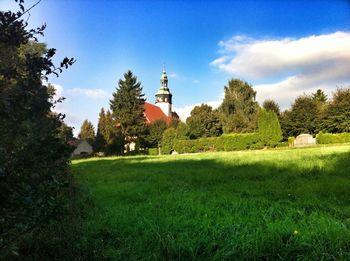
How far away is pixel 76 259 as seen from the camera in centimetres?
353

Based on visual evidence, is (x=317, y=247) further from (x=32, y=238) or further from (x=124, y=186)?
(x=124, y=186)

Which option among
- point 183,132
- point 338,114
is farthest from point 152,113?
point 338,114

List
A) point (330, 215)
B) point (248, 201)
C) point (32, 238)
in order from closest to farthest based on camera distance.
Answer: point (32, 238) < point (330, 215) < point (248, 201)

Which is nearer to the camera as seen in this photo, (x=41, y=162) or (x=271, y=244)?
(x=41, y=162)

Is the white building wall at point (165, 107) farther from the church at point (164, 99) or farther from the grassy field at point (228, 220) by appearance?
the grassy field at point (228, 220)

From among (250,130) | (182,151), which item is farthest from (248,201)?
(250,130)

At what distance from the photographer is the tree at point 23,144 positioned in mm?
2373

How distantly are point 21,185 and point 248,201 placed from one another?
15.4 feet

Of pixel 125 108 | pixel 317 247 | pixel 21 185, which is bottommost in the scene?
pixel 317 247

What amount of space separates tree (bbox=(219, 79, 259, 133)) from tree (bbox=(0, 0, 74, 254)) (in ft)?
173

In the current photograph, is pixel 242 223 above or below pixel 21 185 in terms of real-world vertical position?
below

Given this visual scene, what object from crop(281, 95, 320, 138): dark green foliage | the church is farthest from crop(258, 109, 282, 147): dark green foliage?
the church

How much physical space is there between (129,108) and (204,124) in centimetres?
1154

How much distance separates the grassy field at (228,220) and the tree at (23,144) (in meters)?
1.34
